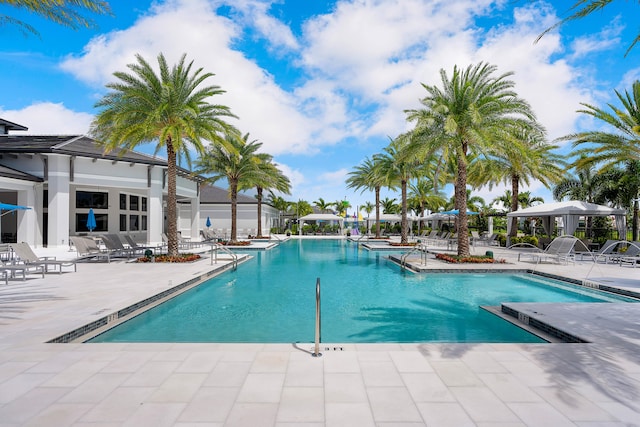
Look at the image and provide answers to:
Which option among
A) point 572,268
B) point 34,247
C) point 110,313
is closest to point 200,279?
point 110,313

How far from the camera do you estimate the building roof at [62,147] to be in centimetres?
1962

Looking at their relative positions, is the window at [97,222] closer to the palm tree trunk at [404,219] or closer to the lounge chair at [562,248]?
the palm tree trunk at [404,219]

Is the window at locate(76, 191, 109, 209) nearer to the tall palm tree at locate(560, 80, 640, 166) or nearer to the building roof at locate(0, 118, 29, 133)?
the building roof at locate(0, 118, 29, 133)

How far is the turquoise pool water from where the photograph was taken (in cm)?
607

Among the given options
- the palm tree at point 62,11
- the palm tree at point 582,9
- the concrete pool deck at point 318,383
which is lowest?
the concrete pool deck at point 318,383

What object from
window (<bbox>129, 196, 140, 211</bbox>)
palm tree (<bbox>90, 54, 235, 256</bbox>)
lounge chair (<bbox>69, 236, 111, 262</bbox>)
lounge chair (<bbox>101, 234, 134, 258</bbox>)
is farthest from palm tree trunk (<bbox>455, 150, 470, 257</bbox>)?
window (<bbox>129, 196, 140, 211</bbox>)

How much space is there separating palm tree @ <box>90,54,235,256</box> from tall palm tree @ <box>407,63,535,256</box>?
9.48m

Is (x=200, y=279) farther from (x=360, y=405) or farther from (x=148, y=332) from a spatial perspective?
(x=360, y=405)

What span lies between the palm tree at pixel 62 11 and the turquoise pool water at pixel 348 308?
19.5ft

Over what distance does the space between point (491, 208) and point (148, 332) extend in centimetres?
5292

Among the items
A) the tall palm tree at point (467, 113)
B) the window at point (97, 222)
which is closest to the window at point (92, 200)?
the window at point (97, 222)

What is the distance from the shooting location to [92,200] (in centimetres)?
2642

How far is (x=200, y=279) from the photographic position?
11.1 m

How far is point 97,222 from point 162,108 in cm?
1814
